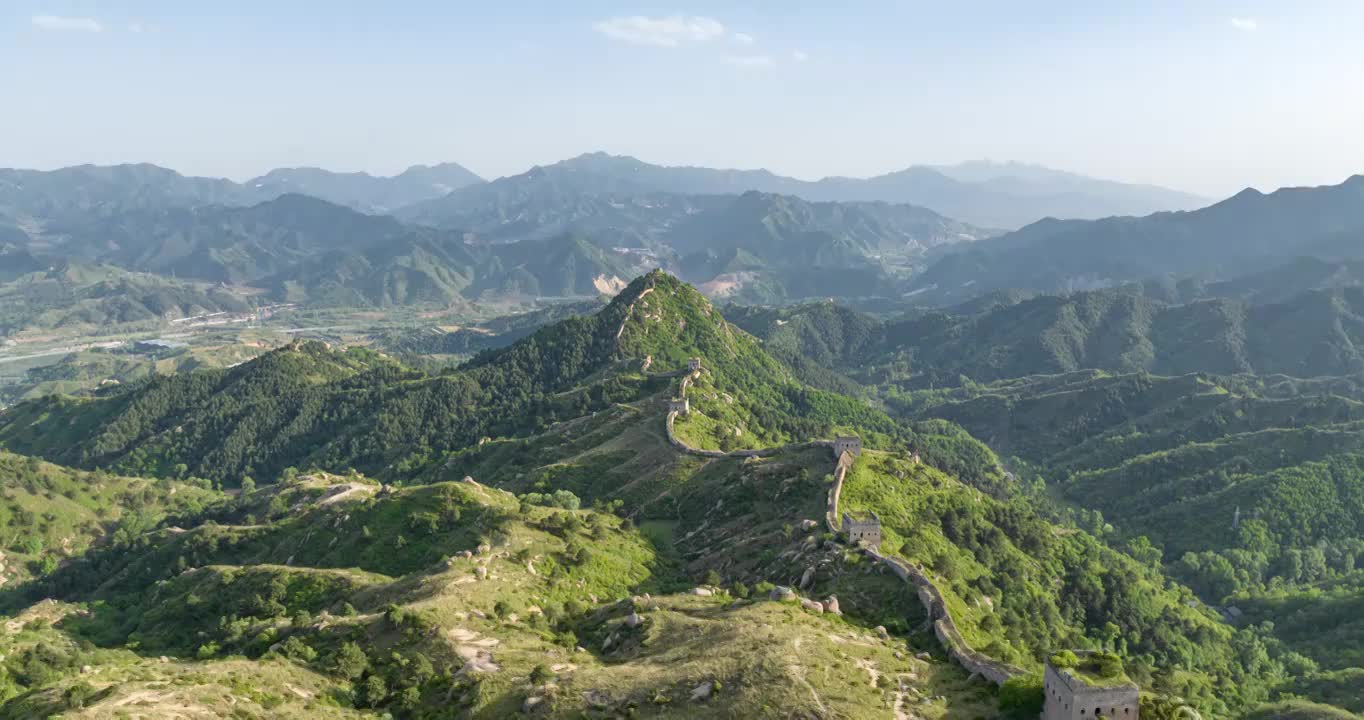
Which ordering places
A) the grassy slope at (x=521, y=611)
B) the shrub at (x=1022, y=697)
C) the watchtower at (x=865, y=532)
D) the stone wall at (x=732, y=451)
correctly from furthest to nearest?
the stone wall at (x=732, y=451)
the watchtower at (x=865, y=532)
the grassy slope at (x=521, y=611)
the shrub at (x=1022, y=697)

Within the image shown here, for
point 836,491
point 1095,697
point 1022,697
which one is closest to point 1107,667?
point 1095,697

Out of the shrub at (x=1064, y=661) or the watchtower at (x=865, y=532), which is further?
the watchtower at (x=865, y=532)

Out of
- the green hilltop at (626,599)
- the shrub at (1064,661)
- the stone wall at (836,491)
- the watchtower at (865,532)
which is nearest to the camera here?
the shrub at (1064,661)

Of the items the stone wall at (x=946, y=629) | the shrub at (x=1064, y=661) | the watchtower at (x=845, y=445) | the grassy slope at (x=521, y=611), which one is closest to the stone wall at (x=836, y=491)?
the watchtower at (x=845, y=445)

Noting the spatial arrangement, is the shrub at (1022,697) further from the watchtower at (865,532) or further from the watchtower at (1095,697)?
the watchtower at (865,532)

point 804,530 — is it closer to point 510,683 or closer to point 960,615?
point 960,615

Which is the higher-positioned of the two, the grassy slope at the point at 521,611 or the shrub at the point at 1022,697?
the shrub at the point at 1022,697

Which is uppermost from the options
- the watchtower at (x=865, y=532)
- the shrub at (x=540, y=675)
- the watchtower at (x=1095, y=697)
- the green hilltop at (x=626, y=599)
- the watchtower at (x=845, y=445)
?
the watchtower at (x=1095, y=697)

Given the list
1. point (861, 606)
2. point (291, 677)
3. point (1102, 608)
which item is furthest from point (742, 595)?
point (1102, 608)
